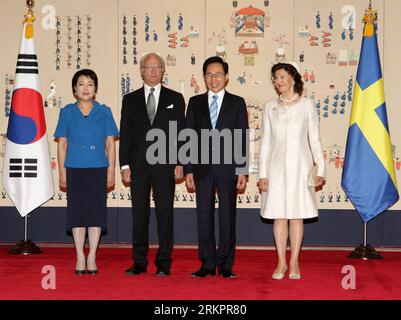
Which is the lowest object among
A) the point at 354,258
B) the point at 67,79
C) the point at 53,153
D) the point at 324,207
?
the point at 354,258

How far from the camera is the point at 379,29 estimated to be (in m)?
6.48

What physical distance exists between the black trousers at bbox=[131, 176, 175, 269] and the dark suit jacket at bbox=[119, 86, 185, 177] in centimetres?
A: 7

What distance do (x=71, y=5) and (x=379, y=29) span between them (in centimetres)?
330

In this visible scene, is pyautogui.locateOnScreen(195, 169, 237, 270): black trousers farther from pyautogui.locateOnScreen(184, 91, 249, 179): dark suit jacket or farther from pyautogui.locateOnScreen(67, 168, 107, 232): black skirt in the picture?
pyautogui.locateOnScreen(67, 168, 107, 232): black skirt

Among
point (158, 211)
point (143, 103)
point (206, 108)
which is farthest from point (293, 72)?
point (158, 211)

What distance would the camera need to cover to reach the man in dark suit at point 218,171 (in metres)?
4.63

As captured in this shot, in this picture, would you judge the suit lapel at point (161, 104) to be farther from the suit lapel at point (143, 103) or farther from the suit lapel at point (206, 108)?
the suit lapel at point (206, 108)

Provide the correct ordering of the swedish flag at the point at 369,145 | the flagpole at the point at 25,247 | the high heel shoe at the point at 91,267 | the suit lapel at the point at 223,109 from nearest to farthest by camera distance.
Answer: the suit lapel at the point at 223,109 < the high heel shoe at the point at 91,267 < the swedish flag at the point at 369,145 < the flagpole at the point at 25,247

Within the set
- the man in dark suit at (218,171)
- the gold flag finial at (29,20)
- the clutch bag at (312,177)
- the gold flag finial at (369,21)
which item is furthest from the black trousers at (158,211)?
the gold flag finial at (369,21)

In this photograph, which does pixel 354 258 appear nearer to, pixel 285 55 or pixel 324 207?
pixel 324 207

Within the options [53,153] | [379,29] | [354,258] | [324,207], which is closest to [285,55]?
[379,29]

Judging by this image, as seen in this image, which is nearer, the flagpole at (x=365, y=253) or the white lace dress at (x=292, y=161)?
the white lace dress at (x=292, y=161)
